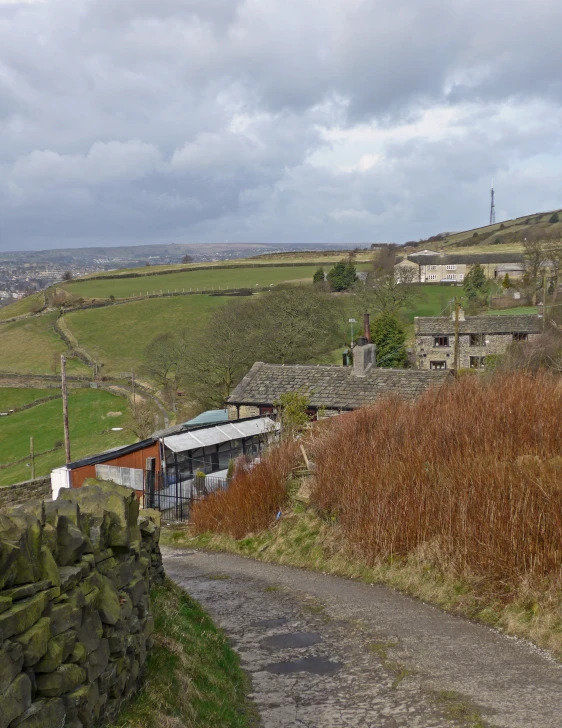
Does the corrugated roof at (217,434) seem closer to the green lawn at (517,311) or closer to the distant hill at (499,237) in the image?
the green lawn at (517,311)

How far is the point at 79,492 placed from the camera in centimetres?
725

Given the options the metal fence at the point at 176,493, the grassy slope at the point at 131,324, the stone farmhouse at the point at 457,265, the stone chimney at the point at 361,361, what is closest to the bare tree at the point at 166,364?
the grassy slope at the point at 131,324

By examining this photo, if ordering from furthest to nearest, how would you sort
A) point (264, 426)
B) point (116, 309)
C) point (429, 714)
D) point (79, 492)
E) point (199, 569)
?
point (116, 309) → point (264, 426) → point (199, 569) → point (429, 714) → point (79, 492)

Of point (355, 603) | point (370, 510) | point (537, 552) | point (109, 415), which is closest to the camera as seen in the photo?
point (537, 552)

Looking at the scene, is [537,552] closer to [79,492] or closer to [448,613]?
[448,613]

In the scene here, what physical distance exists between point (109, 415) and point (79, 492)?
55.6m

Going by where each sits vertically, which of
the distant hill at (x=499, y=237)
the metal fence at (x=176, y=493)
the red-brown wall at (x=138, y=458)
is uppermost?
the distant hill at (x=499, y=237)

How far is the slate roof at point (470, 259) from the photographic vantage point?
123 m

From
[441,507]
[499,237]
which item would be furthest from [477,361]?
[499,237]

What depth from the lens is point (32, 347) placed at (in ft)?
286

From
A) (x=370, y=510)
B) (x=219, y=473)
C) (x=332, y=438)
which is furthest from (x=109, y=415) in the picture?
(x=370, y=510)

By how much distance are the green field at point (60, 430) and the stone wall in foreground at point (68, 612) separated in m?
42.3

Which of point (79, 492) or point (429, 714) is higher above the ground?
point (79, 492)

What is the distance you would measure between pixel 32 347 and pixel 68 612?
87.0m
